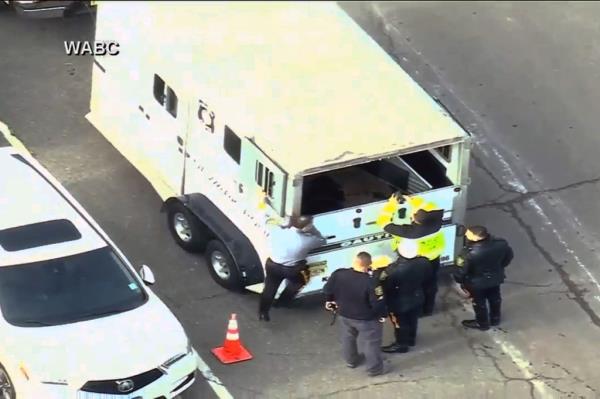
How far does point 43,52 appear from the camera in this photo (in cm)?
1898

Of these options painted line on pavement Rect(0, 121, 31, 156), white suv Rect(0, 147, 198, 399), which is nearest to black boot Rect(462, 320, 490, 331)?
white suv Rect(0, 147, 198, 399)

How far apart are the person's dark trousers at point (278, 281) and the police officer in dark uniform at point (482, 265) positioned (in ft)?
5.11

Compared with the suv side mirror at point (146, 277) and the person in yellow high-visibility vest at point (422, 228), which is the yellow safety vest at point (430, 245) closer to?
the person in yellow high-visibility vest at point (422, 228)

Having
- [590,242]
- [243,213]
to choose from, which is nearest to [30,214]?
[243,213]

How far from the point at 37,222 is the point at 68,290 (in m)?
0.85

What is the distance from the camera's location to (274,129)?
45.4ft

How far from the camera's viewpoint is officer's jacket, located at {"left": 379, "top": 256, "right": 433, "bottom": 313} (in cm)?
1333

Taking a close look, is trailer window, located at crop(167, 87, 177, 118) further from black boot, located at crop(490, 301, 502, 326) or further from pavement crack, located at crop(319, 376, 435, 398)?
black boot, located at crop(490, 301, 502, 326)

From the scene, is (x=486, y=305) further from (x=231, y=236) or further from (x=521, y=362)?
(x=231, y=236)

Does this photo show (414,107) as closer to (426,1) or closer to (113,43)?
(113,43)

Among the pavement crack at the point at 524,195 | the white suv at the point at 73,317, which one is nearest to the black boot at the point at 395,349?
the white suv at the point at 73,317

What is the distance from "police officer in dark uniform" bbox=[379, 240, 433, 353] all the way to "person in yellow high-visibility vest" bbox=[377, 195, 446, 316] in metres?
0.13

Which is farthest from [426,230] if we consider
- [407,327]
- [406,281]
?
[407,327]

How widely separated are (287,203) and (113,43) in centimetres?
349
